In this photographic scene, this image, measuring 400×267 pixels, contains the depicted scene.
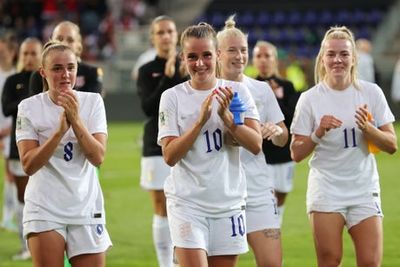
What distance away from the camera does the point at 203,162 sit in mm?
6445

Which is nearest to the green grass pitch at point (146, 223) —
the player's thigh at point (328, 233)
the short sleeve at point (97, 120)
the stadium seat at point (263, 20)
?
the player's thigh at point (328, 233)

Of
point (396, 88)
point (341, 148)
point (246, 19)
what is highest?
point (246, 19)

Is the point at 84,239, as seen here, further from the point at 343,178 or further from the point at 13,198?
the point at 13,198

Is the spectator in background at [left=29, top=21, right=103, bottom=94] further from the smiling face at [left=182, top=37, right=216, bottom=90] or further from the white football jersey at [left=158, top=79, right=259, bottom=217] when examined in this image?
the smiling face at [left=182, top=37, right=216, bottom=90]

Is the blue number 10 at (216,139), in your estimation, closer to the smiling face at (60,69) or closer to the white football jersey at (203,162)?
the white football jersey at (203,162)

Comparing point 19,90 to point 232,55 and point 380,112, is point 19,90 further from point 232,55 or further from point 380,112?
point 380,112

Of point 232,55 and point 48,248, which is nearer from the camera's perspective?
point 48,248

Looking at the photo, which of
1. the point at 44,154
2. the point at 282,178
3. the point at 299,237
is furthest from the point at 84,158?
the point at 299,237

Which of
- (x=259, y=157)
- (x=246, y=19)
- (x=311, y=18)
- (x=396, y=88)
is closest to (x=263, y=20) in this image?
(x=246, y=19)

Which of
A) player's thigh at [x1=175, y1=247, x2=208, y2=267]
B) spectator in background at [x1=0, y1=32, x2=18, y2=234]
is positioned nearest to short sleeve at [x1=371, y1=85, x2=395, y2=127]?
player's thigh at [x1=175, y1=247, x2=208, y2=267]

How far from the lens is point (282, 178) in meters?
10.4

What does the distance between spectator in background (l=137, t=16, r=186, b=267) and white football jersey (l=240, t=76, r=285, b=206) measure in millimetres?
1682

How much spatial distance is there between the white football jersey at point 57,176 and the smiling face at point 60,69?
0.15 metres

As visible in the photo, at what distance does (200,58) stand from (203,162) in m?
0.64
